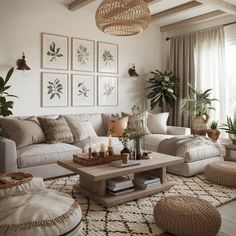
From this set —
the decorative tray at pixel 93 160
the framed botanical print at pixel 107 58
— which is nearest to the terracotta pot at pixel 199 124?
the framed botanical print at pixel 107 58

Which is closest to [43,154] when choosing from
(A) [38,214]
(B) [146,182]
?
(B) [146,182]

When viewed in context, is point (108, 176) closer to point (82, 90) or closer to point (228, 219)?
point (228, 219)

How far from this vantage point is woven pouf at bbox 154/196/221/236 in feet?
7.08

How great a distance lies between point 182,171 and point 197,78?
2597 mm

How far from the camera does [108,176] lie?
8.86 ft

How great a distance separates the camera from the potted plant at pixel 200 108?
530 cm

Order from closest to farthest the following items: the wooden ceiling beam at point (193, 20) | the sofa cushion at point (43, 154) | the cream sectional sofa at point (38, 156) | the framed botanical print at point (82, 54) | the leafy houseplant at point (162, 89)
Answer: the cream sectional sofa at point (38, 156) → the sofa cushion at point (43, 154) → the framed botanical print at point (82, 54) → the wooden ceiling beam at point (193, 20) → the leafy houseplant at point (162, 89)

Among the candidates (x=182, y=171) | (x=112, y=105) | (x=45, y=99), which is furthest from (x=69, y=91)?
(x=182, y=171)

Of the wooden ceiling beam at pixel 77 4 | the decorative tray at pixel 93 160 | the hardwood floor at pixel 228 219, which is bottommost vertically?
the hardwood floor at pixel 228 219

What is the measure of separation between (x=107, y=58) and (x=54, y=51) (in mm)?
1126

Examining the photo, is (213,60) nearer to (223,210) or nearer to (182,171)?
(182,171)

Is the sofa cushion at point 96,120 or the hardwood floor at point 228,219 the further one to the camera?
the sofa cushion at point 96,120

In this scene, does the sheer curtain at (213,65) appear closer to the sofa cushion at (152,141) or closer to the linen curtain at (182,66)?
the linen curtain at (182,66)

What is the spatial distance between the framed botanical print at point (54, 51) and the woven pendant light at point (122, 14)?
1728 mm
